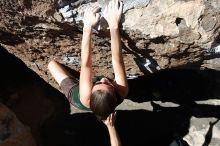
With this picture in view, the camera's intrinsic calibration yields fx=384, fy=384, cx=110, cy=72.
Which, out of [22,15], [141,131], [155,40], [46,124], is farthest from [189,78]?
[22,15]

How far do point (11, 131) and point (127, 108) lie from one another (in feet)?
4.39

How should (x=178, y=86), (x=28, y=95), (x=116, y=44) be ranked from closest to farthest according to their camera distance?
(x=116, y=44) < (x=178, y=86) < (x=28, y=95)

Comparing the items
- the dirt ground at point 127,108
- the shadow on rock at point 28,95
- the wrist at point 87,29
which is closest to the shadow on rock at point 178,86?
the dirt ground at point 127,108

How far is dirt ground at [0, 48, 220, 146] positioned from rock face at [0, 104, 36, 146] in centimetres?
36

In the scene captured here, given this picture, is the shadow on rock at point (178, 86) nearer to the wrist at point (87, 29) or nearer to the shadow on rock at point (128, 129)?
the shadow on rock at point (128, 129)

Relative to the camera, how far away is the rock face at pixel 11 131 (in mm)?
3928

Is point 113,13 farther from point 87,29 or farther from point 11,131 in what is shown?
point 11,131

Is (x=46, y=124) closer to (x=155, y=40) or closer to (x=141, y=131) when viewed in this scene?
(x=141, y=131)

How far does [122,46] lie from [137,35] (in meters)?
0.25

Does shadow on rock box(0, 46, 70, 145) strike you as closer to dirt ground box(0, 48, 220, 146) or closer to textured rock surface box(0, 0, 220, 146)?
dirt ground box(0, 48, 220, 146)

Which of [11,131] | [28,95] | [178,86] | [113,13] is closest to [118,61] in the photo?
[113,13]

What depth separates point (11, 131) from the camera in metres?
3.99

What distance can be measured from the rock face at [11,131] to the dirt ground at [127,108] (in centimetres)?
36

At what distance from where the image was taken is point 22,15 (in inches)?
119
